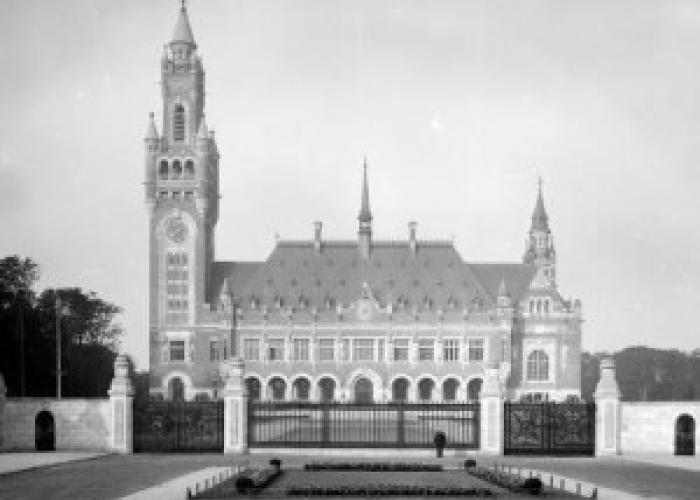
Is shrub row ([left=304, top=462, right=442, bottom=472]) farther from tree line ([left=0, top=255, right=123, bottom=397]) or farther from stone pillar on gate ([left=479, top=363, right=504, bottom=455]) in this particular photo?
tree line ([left=0, top=255, right=123, bottom=397])

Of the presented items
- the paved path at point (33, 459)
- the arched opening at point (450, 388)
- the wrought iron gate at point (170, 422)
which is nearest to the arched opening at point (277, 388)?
the arched opening at point (450, 388)

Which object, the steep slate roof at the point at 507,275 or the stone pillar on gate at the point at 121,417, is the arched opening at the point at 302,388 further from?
the stone pillar on gate at the point at 121,417

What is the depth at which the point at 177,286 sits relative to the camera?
307ft

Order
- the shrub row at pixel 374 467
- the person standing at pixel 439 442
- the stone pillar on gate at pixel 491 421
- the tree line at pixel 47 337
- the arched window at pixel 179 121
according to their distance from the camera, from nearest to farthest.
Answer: the shrub row at pixel 374 467, the person standing at pixel 439 442, the stone pillar on gate at pixel 491 421, the tree line at pixel 47 337, the arched window at pixel 179 121

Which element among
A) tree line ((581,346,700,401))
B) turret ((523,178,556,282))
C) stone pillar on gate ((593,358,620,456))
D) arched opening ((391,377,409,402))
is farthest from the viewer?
tree line ((581,346,700,401))

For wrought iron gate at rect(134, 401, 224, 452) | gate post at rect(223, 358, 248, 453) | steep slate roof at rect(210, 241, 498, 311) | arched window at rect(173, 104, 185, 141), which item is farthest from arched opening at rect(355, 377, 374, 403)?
gate post at rect(223, 358, 248, 453)

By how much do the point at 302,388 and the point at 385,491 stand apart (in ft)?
223

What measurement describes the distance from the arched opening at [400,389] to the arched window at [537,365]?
32.2 feet

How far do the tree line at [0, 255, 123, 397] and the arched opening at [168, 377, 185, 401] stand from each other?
5020 mm

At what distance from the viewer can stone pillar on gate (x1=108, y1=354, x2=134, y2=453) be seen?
40344mm

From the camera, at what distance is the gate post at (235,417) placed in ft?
133

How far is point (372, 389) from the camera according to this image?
92.1 meters

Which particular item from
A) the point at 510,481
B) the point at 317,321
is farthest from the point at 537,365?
the point at 510,481

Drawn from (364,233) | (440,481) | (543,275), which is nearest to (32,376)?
(364,233)
